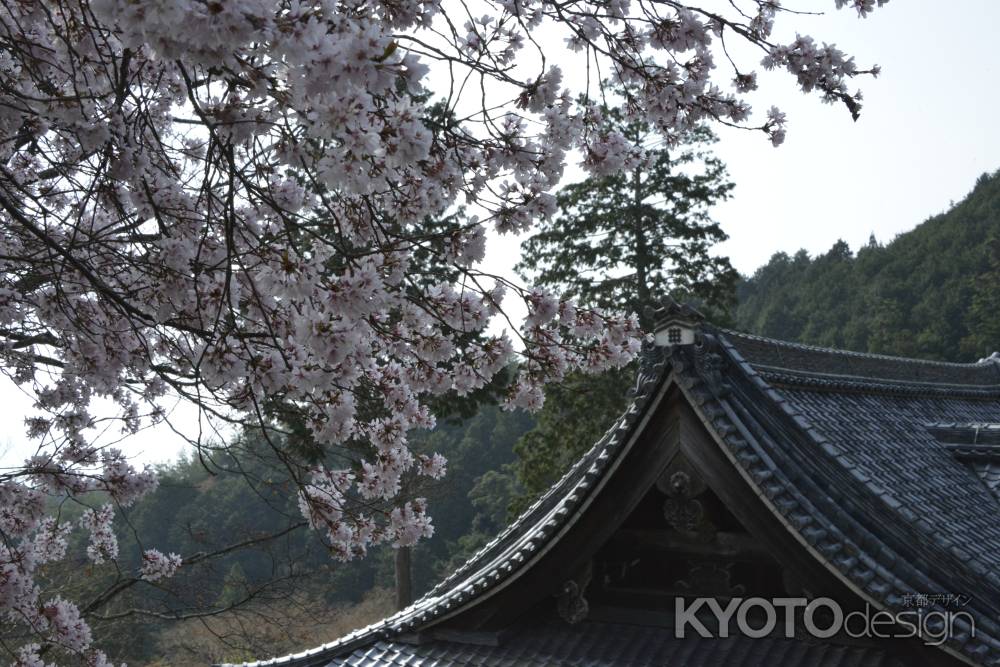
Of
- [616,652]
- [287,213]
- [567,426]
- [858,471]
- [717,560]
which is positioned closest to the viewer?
[287,213]

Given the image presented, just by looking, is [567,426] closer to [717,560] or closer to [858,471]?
[858,471]

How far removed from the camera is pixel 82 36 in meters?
3.11

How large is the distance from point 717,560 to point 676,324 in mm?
1521

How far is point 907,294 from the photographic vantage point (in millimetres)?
36844

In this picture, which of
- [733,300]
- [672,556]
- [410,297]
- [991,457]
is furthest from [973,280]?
[410,297]

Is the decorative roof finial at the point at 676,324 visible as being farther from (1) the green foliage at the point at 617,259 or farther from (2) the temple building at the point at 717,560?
(1) the green foliage at the point at 617,259

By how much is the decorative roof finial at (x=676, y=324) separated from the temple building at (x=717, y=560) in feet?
0.04

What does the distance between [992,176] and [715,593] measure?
4693cm

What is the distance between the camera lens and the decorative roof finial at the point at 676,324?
5.76m

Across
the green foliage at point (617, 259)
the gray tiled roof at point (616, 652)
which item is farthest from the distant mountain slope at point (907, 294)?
the gray tiled roof at point (616, 652)

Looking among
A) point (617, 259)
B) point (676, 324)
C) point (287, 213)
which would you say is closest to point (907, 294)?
point (617, 259)

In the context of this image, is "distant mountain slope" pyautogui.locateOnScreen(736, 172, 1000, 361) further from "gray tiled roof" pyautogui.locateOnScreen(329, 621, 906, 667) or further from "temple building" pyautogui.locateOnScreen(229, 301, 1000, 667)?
"gray tiled roof" pyautogui.locateOnScreen(329, 621, 906, 667)

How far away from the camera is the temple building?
16.5 ft

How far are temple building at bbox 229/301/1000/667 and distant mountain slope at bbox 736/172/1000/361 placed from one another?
28.4 m
